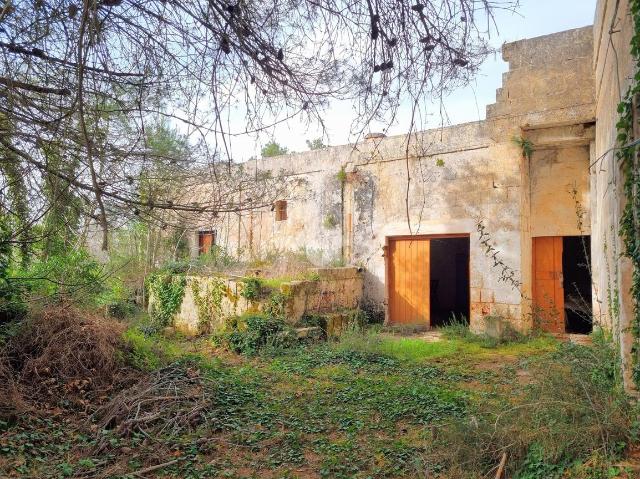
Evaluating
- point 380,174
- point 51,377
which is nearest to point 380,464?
point 51,377

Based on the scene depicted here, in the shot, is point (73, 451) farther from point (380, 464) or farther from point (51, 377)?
point (380, 464)

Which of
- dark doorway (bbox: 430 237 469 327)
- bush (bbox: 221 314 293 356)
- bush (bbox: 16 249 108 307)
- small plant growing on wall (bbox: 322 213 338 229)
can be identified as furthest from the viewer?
dark doorway (bbox: 430 237 469 327)

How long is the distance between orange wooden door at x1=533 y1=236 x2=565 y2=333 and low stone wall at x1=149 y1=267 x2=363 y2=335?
13.3ft

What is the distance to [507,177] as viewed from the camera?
422 inches

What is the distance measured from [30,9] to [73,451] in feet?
11.7

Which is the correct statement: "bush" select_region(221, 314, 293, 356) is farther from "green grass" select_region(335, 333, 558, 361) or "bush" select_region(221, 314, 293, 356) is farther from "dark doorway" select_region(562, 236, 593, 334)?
"dark doorway" select_region(562, 236, 593, 334)

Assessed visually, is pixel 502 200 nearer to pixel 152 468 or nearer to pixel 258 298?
pixel 258 298

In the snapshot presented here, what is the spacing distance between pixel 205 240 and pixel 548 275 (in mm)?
10477

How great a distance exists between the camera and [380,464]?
4449 millimetres

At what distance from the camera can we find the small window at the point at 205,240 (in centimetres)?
1642

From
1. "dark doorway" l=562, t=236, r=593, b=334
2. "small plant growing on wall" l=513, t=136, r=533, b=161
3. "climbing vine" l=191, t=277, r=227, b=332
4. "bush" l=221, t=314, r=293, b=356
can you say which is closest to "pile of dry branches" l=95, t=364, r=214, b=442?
"bush" l=221, t=314, r=293, b=356

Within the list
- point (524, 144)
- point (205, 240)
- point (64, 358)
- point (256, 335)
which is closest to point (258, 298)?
point (256, 335)

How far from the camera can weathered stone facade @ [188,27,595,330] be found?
10.0 m

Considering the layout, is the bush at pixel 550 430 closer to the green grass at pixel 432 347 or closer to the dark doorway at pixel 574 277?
the green grass at pixel 432 347
